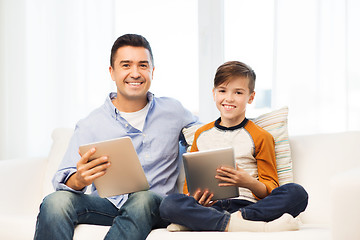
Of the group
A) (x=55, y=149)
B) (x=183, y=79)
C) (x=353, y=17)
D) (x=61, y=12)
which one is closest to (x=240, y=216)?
(x=55, y=149)

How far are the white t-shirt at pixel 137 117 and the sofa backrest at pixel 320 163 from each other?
0.65m

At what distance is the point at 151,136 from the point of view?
1.98 metres

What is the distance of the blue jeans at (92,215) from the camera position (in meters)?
1.53

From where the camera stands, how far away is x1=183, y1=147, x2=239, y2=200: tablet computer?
1.61m

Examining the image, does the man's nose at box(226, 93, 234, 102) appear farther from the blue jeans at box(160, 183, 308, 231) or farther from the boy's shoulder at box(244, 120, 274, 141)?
the blue jeans at box(160, 183, 308, 231)

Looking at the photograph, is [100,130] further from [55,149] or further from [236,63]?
[236,63]

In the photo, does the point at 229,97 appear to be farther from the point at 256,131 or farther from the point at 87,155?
the point at 87,155

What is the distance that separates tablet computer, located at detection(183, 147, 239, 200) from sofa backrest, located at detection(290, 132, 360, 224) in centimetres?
38

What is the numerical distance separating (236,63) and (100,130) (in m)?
0.64

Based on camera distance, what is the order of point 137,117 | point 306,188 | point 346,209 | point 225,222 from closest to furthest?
1. point 346,209
2. point 225,222
3. point 306,188
4. point 137,117

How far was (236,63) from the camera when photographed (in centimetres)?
190

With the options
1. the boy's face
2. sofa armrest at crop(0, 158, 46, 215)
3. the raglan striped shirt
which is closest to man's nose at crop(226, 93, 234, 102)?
the boy's face

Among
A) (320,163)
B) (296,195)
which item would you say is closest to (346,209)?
(296,195)

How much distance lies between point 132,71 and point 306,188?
866 mm
